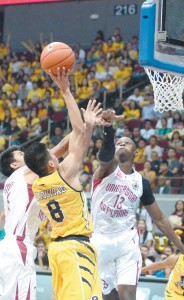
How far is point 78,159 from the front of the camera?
7.00 meters

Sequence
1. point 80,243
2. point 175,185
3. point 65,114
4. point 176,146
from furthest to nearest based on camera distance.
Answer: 1. point 65,114
2. point 176,146
3. point 175,185
4. point 80,243

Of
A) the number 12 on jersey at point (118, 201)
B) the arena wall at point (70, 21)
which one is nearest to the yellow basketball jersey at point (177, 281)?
the number 12 on jersey at point (118, 201)

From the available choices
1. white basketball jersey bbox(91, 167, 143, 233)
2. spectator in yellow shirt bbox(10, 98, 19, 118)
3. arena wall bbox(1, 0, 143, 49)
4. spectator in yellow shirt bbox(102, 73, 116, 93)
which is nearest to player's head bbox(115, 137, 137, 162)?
white basketball jersey bbox(91, 167, 143, 233)

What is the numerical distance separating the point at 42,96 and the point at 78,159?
13475 mm

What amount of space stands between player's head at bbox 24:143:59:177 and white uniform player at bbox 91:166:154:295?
153cm

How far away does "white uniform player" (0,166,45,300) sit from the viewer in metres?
7.54

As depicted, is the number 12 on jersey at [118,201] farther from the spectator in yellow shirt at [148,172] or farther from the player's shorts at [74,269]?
the spectator in yellow shirt at [148,172]

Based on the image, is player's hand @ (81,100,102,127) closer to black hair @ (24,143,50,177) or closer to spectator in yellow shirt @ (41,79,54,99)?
black hair @ (24,143,50,177)

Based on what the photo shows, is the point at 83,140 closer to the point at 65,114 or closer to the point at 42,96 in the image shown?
the point at 65,114

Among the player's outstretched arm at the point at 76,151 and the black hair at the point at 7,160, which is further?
the black hair at the point at 7,160

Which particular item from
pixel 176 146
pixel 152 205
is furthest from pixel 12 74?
pixel 152 205

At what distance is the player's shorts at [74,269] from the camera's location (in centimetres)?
677

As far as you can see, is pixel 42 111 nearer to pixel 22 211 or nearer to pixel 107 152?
pixel 107 152

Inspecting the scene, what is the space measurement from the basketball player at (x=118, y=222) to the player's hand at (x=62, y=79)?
129cm
